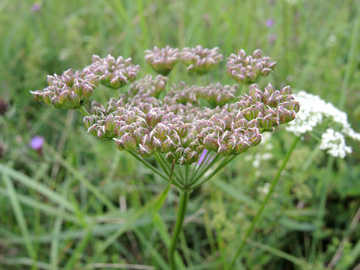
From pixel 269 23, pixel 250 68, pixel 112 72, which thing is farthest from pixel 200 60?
pixel 269 23

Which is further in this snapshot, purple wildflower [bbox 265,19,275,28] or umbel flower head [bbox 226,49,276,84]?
purple wildflower [bbox 265,19,275,28]

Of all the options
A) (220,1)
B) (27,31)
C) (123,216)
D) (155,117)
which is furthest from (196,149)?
(27,31)

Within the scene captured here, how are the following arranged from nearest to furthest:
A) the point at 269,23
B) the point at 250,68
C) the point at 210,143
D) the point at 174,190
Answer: the point at 210,143, the point at 250,68, the point at 174,190, the point at 269,23

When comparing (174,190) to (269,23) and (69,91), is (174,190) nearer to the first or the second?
(69,91)

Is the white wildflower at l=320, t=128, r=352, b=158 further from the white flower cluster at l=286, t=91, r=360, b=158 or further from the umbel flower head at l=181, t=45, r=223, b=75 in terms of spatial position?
the umbel flower head at l=181, t=45, r=223, b=75

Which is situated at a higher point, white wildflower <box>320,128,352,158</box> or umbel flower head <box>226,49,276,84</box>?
umbel flower head <box>226,49,276,84</box>

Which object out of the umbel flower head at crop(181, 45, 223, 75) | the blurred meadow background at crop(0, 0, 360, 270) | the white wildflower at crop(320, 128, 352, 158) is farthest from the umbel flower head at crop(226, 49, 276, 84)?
the blurred meadow background at crop(0, 0, 360, 270)

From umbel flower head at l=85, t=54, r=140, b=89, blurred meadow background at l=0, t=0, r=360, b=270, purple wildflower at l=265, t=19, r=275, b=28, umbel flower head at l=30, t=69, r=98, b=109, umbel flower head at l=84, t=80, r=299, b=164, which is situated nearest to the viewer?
umbel flower head at l=84, t=80, r=299, b=164
